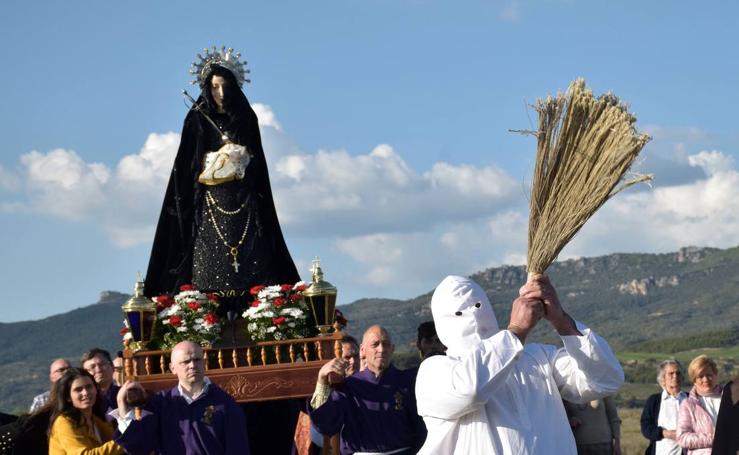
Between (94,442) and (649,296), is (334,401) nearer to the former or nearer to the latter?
(94,442)

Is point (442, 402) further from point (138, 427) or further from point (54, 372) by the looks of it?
point (54, 372)

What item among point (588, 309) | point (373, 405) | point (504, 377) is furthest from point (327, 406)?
point (588, 309)

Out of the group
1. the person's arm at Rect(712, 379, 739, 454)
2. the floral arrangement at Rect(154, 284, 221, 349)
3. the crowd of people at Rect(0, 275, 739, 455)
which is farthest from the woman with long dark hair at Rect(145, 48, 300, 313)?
the person's arm at Rect(712, 379, 739, 454)

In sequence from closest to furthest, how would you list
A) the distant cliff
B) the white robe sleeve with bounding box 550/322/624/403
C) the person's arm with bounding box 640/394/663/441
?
the white robe sleeve with bounding box 550/322/624/403 → the person's arm with bounding box 640/394/663/441 → the distant cliff

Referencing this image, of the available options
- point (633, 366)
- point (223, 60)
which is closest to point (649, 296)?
point (633, 366)

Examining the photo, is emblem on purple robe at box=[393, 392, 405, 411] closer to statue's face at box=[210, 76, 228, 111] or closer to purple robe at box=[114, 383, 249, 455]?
purple robe at box=[114, 383, 249, 455]

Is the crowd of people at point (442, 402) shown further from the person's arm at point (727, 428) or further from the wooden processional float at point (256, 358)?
the wooden processional float at point (256, 358)

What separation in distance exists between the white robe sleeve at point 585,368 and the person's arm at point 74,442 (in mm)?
4014

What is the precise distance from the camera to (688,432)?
1206 cm

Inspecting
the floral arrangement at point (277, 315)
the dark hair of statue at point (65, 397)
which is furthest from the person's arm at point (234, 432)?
the floral arrangement at point (277, 315)

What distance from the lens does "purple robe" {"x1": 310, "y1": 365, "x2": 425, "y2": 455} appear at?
10.2 meters

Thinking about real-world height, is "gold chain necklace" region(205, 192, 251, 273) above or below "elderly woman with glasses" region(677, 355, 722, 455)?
above

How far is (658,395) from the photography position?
13.4 metres

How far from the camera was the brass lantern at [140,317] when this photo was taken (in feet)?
42.4
